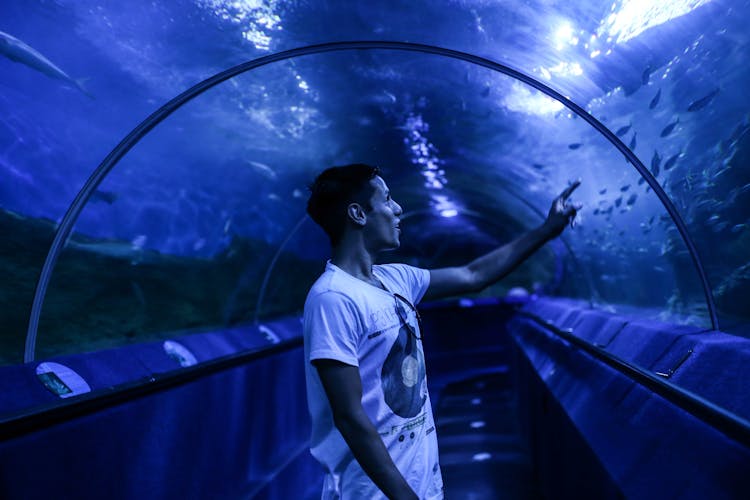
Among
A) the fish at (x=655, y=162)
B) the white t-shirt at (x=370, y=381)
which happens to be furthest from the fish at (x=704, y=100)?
the white t-shirt at (x=370, y=381)

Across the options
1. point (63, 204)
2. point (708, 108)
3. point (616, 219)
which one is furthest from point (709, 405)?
point (63, 204)

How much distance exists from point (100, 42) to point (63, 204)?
4449mm

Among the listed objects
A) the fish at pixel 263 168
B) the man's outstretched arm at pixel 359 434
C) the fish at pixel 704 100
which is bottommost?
the man's outstretched arm at pixel 359 434

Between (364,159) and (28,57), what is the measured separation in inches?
216

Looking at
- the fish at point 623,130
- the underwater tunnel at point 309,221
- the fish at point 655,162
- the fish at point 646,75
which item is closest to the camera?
the underwater tunnel at point 309,221

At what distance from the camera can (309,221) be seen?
10.6 m

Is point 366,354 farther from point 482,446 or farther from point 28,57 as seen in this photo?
point 482,446

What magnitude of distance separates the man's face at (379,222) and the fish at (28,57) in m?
4.02

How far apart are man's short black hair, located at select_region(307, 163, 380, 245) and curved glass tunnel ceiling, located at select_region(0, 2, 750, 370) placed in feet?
10.7

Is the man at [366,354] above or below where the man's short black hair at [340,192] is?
below

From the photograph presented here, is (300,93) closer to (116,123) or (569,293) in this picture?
(116,123)

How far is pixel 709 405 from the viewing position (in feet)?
5.58

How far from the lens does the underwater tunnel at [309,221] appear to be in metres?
2.67

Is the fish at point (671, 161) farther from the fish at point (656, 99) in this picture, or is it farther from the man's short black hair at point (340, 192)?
the man's short black hair at point (340, 192)
